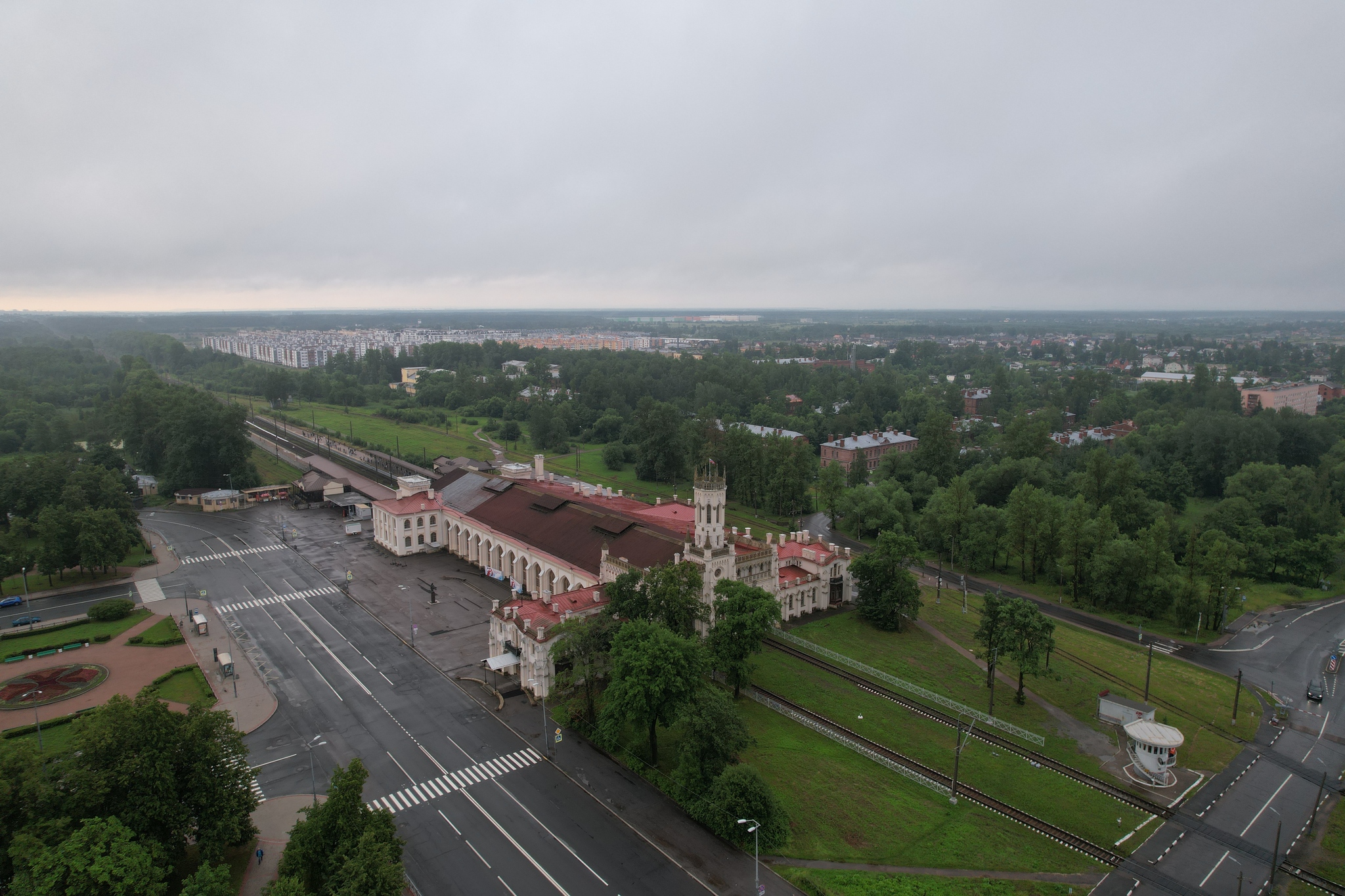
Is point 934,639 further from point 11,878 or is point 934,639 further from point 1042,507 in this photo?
point 11,878

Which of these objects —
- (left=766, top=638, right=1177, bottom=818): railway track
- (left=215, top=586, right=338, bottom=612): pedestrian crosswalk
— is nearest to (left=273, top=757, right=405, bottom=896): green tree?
(left=766, top=638, right=1177, bottom=818): railway track

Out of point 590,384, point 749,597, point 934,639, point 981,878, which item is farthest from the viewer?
point 590,384

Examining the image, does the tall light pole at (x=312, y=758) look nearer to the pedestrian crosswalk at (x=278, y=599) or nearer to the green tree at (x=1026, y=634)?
the pedestrian crosswalk at (x=278, y=599)

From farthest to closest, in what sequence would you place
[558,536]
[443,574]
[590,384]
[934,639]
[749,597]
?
1. [590,384]
2. [443,574]
3. [558,536]
4. [934,639]
5. [749,597]

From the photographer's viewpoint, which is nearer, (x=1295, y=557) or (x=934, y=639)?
(x=934, y=639)

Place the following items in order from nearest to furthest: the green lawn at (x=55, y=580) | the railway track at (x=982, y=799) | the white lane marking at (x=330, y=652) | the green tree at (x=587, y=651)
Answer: the railway track at (x=982, y=799) < the green tree at (x=587, y=651) < the white lane marking at (x=330, y=652) < the green lawn at (x=55, y=580)

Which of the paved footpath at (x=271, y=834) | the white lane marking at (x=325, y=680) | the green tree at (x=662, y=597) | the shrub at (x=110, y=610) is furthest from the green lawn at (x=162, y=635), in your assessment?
the green tree at (x=662, y=597)

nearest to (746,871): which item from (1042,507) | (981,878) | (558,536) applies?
(981,878)
